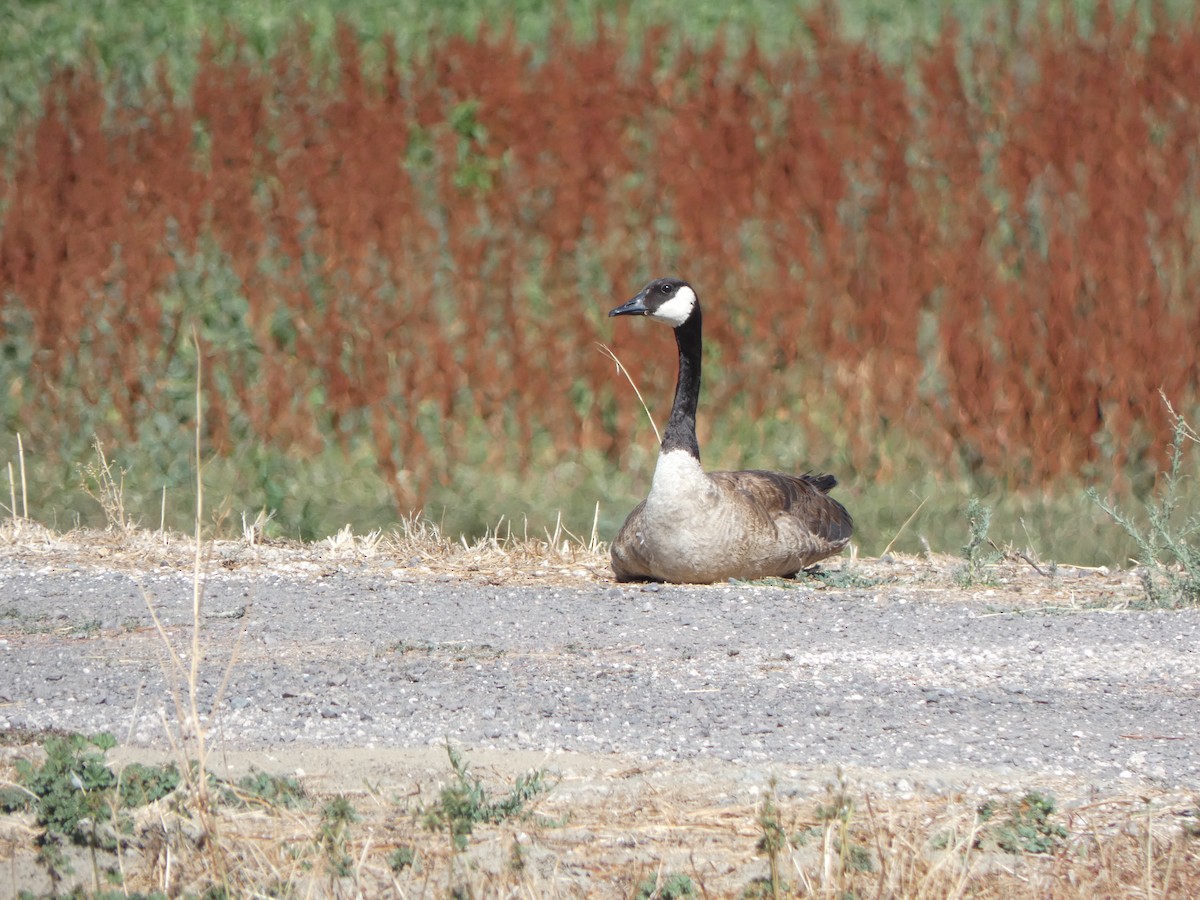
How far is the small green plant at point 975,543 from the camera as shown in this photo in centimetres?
799

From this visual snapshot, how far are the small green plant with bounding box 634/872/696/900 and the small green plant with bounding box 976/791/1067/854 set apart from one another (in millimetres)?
717

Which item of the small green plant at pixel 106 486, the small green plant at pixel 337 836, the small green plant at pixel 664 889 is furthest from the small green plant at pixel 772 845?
the small green plant at pixel 106 486

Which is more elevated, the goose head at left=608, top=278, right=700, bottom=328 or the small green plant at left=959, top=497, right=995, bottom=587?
the goose head at left=608, top=278, right=700, bottom=328

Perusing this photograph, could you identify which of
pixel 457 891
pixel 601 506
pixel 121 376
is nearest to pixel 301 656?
pixel 457 891

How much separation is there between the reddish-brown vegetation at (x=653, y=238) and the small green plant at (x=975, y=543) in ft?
2.07

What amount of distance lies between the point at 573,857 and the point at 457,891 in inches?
13.5

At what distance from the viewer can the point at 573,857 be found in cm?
344

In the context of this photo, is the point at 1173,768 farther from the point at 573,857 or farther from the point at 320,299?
the point at 320,299

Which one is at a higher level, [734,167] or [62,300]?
[734,167]

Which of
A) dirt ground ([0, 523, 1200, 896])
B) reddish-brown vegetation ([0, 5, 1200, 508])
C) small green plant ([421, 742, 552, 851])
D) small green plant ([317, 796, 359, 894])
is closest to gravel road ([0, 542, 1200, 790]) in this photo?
dirt ground ([0, 523, 1200, 896])

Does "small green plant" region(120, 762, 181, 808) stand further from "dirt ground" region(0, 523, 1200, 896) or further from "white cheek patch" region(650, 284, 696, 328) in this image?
"white cheek patch" region(650, 284, 696, 328)

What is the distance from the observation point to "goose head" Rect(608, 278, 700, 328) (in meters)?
7.88

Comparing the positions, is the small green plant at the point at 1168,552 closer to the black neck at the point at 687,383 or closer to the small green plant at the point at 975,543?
the small green plant at the point at 975,543

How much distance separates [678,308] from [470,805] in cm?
476
